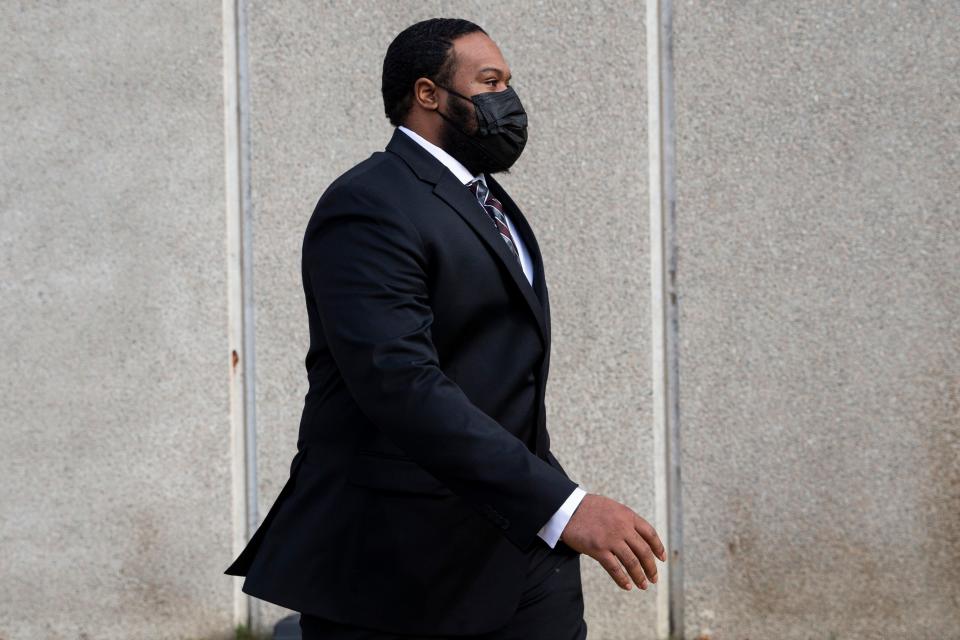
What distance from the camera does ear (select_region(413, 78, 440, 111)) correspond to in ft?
7.36

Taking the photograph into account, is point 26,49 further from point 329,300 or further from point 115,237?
point 329,300

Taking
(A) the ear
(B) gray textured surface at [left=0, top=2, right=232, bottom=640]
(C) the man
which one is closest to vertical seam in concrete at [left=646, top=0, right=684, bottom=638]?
(B) gray textured surface at [left=0, top=2, right=232, bottom=640]

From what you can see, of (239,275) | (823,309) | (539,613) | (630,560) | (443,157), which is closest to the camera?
(630,560)

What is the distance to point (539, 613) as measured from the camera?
2139 millimetres

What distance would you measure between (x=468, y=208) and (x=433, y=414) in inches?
19.0

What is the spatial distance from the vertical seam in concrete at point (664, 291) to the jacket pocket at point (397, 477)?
206cm

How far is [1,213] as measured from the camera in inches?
160

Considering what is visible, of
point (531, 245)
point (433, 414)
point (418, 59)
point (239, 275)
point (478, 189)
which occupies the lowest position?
point (239, 275)

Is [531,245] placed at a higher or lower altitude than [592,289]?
higher

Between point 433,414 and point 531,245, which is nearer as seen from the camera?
point 433,414

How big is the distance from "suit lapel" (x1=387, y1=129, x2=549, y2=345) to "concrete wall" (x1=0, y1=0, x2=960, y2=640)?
180 cm

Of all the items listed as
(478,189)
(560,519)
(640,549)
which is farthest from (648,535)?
(478,189)

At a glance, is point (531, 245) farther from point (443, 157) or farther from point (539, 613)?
point (539, 613)

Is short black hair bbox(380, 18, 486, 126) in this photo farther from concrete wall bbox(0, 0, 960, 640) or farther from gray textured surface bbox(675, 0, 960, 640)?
gray textured surface bbox(675, 0, 960, 640)
